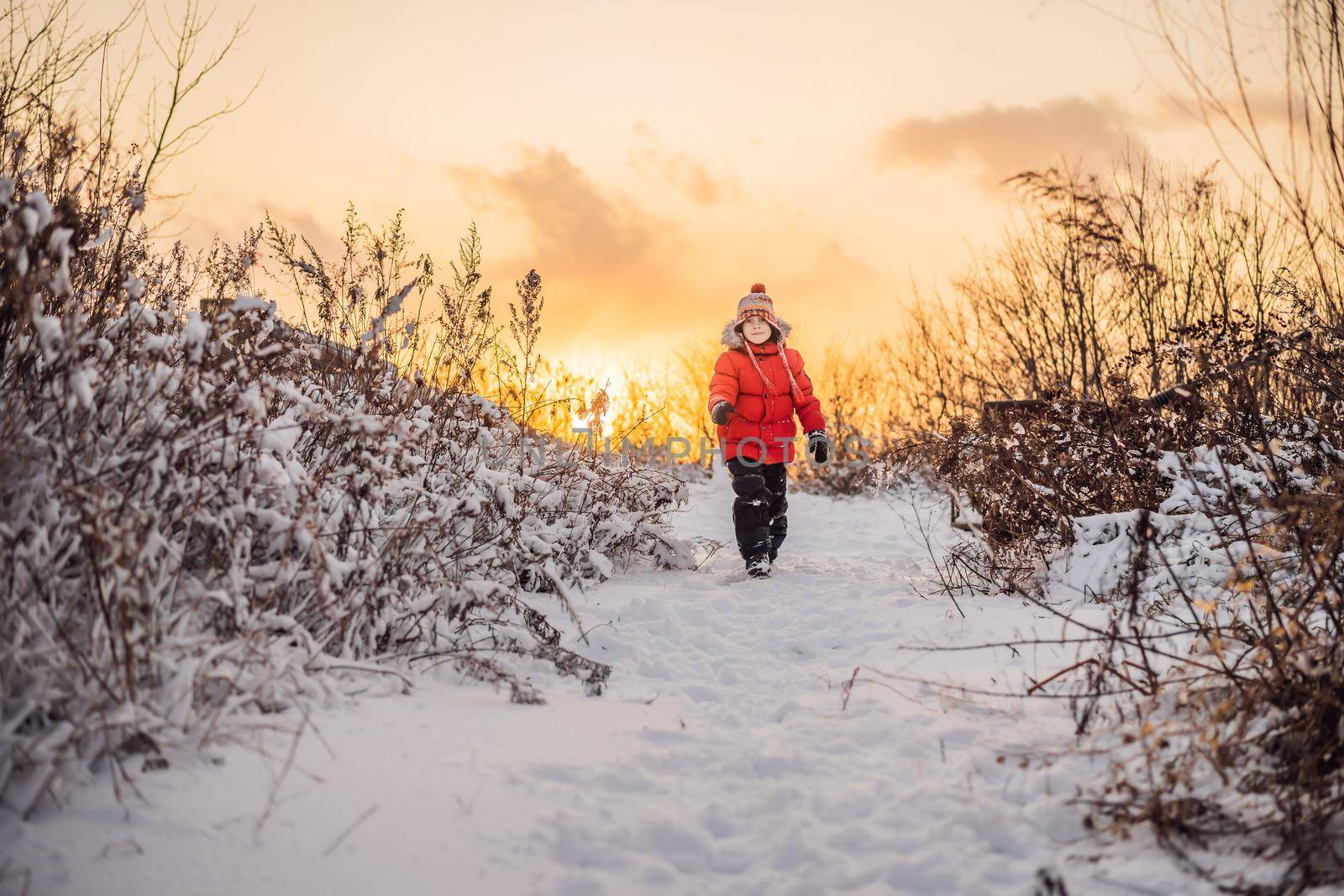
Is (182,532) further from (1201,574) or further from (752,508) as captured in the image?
(1201,574)

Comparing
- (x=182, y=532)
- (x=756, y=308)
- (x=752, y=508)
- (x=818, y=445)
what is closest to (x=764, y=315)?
(x=756, y=308)

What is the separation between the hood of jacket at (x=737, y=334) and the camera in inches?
238

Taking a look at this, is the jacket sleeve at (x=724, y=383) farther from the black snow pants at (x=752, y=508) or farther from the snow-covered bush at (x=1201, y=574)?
the snow-covered bush at (x=1201, y=574)

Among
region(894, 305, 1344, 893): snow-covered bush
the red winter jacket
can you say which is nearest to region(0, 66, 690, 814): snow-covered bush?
region(894, 305, 1344, 893): snow-covered bush

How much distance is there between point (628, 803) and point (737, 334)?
4512mm

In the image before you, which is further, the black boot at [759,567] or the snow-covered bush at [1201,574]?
the black boot at [759,567]

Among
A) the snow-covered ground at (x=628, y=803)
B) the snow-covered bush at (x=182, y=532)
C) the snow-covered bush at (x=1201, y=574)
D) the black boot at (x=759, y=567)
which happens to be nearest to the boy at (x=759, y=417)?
the black boot at (x=759, y=567)

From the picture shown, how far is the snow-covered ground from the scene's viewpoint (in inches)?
62.1

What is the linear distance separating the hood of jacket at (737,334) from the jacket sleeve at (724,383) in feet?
0.76

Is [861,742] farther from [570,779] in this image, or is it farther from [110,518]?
[110,518]

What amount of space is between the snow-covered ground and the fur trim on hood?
11.3 feet

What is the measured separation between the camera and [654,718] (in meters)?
2.64

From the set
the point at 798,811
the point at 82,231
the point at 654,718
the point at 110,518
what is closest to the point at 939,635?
the point at 654,718

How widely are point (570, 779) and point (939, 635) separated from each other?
6.97 ft
